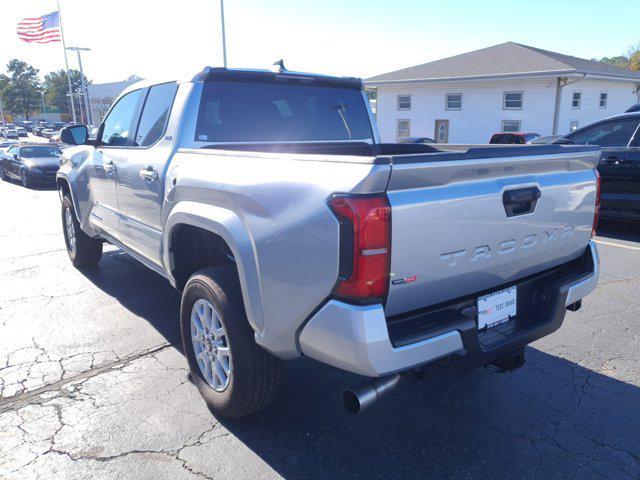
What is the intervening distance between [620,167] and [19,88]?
125 m

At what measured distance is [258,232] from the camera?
94.3 inches

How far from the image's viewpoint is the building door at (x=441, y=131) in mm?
27422

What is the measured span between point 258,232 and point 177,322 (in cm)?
252

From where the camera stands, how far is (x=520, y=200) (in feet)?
8.02

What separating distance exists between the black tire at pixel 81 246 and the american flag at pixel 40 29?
33509mm

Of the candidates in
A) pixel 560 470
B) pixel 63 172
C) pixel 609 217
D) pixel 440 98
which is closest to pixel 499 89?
pixel 440 98

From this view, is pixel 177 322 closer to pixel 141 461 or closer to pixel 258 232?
pixel 141 461

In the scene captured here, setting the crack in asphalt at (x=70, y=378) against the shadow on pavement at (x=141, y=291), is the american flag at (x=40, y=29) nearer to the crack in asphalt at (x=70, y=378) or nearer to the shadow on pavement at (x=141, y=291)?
the shadow on pavement at (x=141, y=291)

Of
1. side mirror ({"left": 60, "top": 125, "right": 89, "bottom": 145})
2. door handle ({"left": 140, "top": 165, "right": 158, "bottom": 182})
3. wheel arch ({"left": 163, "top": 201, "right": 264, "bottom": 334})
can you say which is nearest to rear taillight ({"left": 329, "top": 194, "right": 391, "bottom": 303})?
wheel arch ({"left": 163, "top": 201, "right": 264, "bottom": 334})

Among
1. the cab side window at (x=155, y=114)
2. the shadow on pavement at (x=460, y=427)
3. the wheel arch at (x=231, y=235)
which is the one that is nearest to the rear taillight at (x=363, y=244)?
the wheel arch at (x=231, y=235)

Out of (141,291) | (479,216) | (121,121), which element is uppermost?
(121,121)

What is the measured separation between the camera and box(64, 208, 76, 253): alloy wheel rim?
6.04 metres

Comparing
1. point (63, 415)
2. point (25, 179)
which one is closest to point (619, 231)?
point (63, 415)

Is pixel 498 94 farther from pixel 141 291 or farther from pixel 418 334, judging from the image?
pixel 418 334
